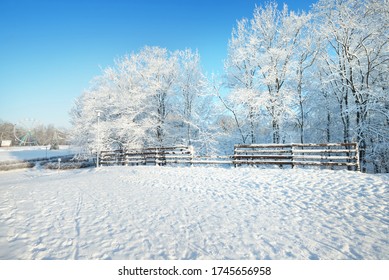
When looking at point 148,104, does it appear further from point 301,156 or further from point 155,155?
point 301,156

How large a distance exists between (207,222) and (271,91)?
13.1 m

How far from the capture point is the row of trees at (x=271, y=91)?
1158 centimetres

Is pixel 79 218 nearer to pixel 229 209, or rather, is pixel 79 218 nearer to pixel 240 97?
pixel 229 209

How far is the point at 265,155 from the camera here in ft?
34.6

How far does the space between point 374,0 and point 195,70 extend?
43.2ft

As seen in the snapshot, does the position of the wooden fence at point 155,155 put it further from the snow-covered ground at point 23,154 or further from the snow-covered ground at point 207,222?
the snow-covered ground at point 23,154

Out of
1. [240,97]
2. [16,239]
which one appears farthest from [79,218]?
[240,97]

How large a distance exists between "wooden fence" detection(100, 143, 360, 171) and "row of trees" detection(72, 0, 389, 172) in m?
1.90

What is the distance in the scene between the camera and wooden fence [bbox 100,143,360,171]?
8656 mm

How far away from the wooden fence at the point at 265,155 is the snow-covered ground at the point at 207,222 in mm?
1700

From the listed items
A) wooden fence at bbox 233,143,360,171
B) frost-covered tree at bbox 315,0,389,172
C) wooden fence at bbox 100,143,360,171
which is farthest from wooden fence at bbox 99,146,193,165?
frost-covered tree at bbox 315,0,389,172

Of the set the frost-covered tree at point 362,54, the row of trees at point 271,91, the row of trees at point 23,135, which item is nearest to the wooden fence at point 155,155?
the row of trees at point 271,91
